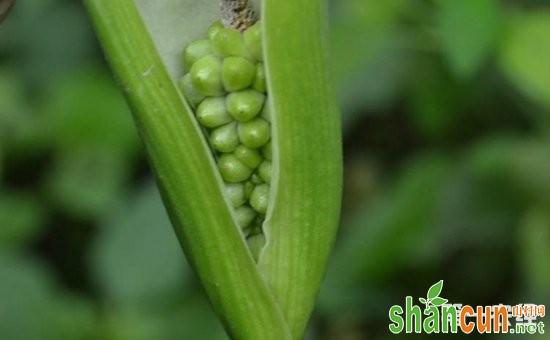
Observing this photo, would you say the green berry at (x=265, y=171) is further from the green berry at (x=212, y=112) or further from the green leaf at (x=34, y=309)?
the green leaf at (x=34, y=309)

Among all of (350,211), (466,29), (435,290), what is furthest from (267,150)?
(350,211)

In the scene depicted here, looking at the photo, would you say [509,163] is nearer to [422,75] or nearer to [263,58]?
[422,75]

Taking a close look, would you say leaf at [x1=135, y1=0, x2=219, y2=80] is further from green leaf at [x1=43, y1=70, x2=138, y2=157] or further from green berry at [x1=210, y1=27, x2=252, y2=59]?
green leaf at [x1=43, y1=70, x2=138, y2=157]

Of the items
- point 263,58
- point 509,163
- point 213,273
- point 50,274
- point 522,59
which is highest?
point 263,58

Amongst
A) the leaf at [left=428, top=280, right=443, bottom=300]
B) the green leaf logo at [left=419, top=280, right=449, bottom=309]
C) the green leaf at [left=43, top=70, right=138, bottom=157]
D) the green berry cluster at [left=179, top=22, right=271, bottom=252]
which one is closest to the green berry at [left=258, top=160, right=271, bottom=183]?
the green berry cluster at [left=179, top=22, right=271, bottom=252]

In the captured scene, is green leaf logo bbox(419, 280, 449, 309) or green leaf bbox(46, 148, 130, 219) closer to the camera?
green leaf logo bbox(419, 280, 449, 309)

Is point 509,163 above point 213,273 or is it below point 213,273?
below

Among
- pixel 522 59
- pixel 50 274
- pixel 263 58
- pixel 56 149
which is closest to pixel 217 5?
pixel 263 58

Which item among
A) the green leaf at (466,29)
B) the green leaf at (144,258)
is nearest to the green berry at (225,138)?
the green leaf at (466,29)
